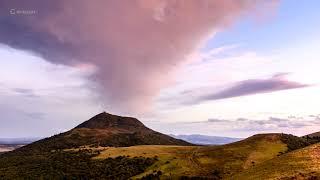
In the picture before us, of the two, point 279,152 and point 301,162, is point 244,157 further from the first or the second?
point 301,162

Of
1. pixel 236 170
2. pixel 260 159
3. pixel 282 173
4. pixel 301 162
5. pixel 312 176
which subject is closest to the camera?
pixel 312 176

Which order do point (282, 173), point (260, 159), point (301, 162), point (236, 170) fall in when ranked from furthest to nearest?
point (260, 159) → point (236, 170) → point (301, 162) → point (282, 173)

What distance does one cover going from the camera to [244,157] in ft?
634

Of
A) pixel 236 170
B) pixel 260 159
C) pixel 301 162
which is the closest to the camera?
pixel 301 162

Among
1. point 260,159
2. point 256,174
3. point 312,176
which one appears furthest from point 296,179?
point 260,159

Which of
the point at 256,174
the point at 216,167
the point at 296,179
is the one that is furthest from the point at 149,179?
the point at 296,179

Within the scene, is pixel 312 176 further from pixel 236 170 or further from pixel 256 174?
pixel 236 170

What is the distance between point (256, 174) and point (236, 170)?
75.8 meters

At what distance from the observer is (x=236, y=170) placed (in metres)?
175

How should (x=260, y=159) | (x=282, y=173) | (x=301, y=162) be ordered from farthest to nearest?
(x=260, y=159), (x=301, y=162), (x=282, y=173)

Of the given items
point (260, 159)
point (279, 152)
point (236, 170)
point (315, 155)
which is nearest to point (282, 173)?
point (315, 155)

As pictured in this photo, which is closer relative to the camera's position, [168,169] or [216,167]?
[216,167]

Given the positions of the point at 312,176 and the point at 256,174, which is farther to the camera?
the point at 256,174

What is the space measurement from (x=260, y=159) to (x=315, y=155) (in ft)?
273
